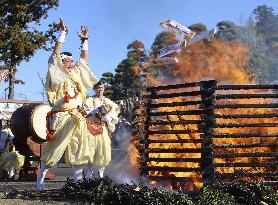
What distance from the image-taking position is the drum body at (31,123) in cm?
1419

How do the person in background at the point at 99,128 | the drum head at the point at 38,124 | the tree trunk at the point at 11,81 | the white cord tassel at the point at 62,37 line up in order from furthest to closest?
1. the tree trunk at the point at 11,81
2. the drum head at the point at 38,124
3. the person in background at the point at 99,128
4. the white cord tassel at the point at 62,37

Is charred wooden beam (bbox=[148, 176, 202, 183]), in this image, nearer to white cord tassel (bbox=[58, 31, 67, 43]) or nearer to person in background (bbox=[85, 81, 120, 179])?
person in background (bbox=[85, 81, 120, 179])

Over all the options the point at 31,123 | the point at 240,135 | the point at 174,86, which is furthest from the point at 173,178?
the point at 31,123

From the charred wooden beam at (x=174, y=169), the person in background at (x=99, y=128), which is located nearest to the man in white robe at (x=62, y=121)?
the person in background at (x=99, y=128)

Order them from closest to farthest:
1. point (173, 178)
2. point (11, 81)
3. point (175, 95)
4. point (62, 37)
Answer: point (173, 178) < point (175, 95) < point (62, 37) < point (11, 81)

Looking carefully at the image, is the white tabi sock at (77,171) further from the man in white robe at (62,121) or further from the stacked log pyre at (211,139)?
the stacked log pyre at (211,139)

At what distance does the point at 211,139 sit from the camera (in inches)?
327

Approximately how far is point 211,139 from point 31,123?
7.05 m

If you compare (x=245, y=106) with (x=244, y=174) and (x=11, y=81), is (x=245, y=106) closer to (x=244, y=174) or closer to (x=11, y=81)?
(x=244, y=174)

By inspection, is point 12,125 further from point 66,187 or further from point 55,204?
point 55,204

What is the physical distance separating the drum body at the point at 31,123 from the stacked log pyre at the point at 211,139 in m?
4.87

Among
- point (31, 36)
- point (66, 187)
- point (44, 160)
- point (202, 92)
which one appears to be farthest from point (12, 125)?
point (31, 36)

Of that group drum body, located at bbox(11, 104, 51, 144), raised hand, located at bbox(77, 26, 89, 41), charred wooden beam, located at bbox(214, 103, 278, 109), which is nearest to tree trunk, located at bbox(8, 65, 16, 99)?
drum body, located at bbox(11, 104, 51, 144)

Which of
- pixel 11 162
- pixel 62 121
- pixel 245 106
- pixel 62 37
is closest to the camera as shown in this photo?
pixel 245 106
